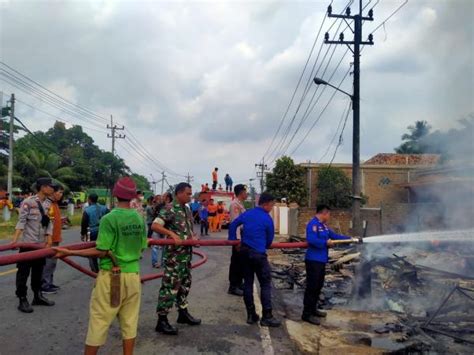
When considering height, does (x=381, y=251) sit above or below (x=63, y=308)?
above

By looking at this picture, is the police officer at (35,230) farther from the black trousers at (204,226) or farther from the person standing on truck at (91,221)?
the black trousers at (204,226)

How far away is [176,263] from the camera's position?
536 centimetres

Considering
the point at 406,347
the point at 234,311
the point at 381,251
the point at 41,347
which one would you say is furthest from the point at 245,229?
the point at 381,251

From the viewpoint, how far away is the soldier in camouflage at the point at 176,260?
204 inches

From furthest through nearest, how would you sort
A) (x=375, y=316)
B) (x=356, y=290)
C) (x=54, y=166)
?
(x=54, y=166), (x=356, y=290), (x=375, y=316)

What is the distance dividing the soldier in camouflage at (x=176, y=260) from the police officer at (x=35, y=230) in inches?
76.4

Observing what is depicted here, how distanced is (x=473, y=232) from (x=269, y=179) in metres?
25.7

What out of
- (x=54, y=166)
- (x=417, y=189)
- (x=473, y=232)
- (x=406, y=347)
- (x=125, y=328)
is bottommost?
(x=406, y=347)

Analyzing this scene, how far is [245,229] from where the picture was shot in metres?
5.91

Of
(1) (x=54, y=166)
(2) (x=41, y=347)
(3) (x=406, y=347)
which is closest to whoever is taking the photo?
(2) (x=41, y=347)

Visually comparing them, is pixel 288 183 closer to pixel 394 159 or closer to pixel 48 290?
pixel 394 159

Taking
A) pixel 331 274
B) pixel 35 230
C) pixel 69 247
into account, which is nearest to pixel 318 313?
pixel 69 247

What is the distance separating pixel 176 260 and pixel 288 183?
31.0m

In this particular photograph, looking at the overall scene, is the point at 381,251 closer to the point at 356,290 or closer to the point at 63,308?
the point at 356,290
